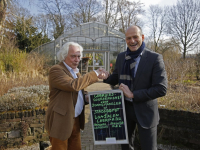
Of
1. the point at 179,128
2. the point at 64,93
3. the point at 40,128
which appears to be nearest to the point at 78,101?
the point at 64,93

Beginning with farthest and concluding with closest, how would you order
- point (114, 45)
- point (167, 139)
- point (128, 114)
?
1. point (114, 45)
2. point (167, 139)
3. point (128, 114)

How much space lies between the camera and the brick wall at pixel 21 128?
9.89 ft

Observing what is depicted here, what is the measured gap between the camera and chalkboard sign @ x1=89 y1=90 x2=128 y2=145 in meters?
1.70

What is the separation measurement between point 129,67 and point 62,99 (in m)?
0.86

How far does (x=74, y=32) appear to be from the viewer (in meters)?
13.9

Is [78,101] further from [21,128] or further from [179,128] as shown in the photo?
[179,128]

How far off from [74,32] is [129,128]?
13.2 metres

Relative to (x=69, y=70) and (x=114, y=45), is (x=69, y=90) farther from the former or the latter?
(x=114, y=45)

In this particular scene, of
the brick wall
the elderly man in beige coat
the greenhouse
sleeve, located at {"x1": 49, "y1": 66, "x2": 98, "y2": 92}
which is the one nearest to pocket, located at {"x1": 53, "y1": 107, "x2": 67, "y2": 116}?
the elderly man in beige coat

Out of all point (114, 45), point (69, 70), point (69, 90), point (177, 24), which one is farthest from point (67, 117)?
point (177, 24)

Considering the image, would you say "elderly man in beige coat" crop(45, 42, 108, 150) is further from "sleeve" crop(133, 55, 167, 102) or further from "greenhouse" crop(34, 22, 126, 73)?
"greenhouse" crop(34, 22, 126, 73)

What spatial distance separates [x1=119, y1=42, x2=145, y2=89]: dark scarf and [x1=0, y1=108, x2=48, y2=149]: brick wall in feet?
7.38

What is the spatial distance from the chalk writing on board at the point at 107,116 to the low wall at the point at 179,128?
1.85 m

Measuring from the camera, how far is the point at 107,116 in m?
1.74
